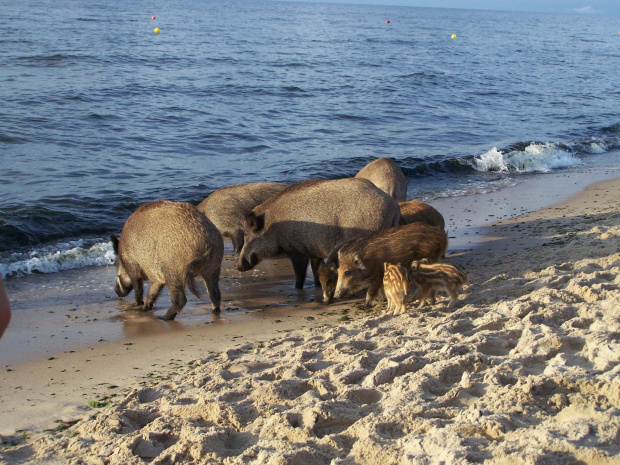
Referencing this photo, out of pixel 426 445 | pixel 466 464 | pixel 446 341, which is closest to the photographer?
pixel 466 464

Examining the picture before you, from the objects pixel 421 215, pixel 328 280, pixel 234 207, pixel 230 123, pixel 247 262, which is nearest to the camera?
pixel 328 280

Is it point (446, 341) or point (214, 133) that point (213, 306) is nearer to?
point (446, 341)

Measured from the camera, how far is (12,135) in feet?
55.9

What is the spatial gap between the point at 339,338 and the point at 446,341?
37.9 inches

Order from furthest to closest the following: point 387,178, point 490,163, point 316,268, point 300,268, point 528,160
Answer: point 528,160, point 490,163, point 387,178, point 316,268, point 300,268

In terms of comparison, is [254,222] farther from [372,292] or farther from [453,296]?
[453,296]

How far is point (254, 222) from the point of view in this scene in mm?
9078

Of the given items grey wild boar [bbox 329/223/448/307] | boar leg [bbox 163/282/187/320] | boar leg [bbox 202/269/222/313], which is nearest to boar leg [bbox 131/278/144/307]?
boar leg [bbox 163/282/187/320]

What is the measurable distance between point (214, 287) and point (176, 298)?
1.47 ft

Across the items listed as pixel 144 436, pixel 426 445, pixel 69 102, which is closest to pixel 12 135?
pixel 69 102

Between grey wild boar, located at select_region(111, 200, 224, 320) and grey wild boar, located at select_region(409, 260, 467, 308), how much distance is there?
2.10 meters

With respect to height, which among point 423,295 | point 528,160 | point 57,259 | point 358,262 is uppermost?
point 358,262

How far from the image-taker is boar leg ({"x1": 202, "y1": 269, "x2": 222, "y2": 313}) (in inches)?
308

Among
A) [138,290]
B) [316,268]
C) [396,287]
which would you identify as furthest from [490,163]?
[138,290]
